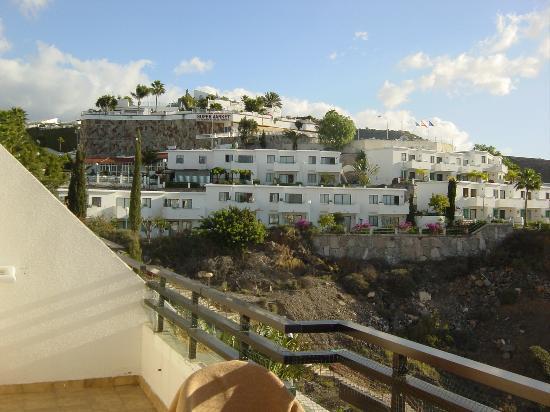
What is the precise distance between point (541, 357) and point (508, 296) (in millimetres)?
6236

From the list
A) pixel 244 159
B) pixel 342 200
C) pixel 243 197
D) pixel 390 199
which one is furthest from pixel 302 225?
pixel 244 159

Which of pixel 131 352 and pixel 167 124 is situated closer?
pixel 131 352

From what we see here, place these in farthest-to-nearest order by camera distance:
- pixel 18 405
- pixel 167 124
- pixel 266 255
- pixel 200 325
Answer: pixel 167 124 → pixel 266 255 → pixel 18 405 → pixel 200 325

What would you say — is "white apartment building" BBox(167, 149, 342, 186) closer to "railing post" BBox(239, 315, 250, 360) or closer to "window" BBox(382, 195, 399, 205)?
"window" BBox(382, 195, 399, 205)

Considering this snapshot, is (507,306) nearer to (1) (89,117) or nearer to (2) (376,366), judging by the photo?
(2) (376,366)

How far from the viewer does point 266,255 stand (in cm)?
3369

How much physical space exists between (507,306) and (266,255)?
13351 mm

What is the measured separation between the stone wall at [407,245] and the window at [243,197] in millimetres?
5091

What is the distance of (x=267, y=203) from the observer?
3809 cm

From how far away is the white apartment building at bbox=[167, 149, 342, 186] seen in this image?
1702 inches

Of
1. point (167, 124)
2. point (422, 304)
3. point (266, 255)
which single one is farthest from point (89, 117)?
point (422, 304)

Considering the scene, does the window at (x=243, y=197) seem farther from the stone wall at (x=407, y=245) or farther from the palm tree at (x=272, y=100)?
the palm tree at (x=272, y=100)

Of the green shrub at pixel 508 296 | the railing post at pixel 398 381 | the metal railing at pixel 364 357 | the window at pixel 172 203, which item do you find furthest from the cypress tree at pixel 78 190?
the railing post at pixel 398 381

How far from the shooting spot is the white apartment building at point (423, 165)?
152ft
